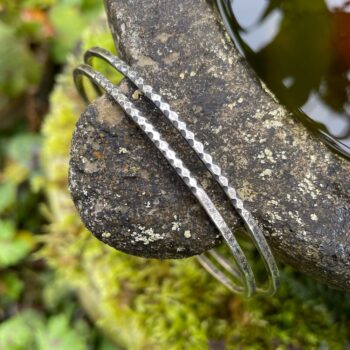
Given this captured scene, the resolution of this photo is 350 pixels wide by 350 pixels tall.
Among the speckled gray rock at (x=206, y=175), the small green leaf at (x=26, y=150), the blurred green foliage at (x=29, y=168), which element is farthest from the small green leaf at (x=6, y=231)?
the speckled gray rock at (x=206, y=175)

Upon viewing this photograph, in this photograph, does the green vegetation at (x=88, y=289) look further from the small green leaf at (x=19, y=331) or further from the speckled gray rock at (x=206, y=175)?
the speckled gray rock at (x=206, y=175)

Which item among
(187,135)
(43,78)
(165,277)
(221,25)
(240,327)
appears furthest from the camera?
(43,78)

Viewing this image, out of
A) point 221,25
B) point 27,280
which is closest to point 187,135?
point 221,25

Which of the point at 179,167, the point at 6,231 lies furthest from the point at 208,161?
the point at 6,231

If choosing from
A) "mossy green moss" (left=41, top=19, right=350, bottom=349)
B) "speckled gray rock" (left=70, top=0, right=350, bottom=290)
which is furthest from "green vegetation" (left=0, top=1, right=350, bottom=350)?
"speckled gray rock" (left=70, top=0, right=350, bottom=290)

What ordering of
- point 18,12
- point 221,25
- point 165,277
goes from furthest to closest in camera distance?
point 18,12, point 165,277, point 221,25

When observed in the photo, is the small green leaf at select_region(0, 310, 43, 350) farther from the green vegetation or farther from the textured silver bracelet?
the textured silver bracelet

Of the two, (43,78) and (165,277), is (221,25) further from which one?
(43,78)

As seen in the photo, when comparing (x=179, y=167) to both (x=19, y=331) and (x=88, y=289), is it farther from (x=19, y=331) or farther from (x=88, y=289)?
(x=19, y=331)
